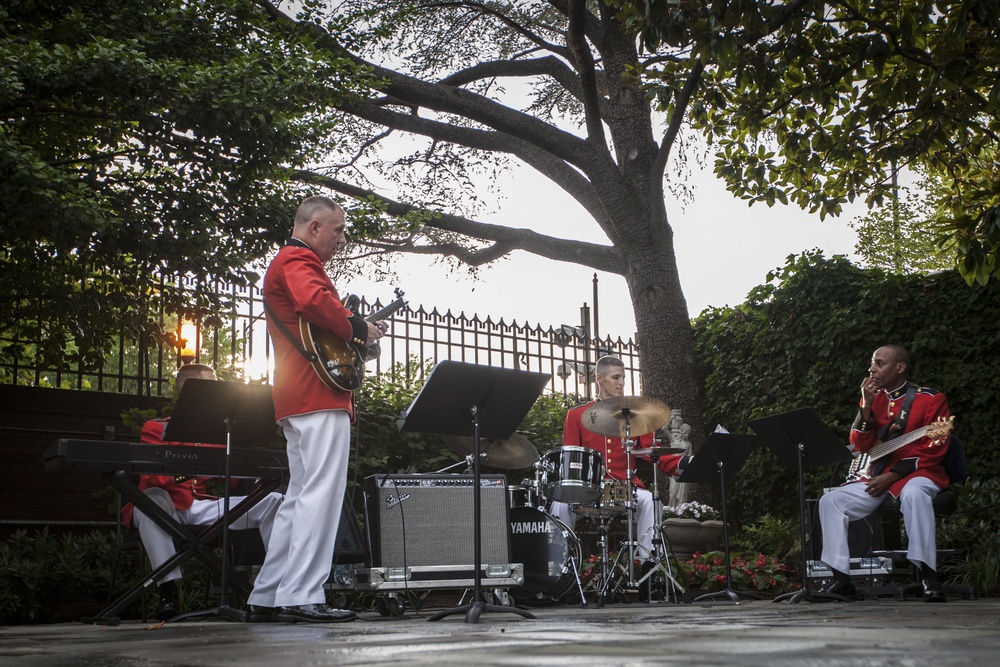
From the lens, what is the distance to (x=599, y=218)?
13.7m

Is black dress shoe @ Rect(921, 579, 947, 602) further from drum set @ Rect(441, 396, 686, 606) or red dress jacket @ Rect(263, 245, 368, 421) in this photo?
red dress jacket @ Rect(263, 245, 368, 421)

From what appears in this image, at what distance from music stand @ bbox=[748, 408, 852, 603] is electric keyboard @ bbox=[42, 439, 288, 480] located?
332 cm

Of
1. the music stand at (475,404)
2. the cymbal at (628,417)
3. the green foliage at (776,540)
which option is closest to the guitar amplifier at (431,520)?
the cymbal at (628,417)

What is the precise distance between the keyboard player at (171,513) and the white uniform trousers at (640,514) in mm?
2421

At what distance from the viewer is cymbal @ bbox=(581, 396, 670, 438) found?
7.38 meters

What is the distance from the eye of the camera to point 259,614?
5.17 meters

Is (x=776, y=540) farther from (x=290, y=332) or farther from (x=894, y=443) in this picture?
(x=290, y=332)

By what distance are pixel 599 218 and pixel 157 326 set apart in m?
6.31

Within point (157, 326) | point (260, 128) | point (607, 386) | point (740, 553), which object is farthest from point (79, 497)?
point (740, 553)

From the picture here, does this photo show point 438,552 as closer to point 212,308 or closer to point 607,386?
point 607,386

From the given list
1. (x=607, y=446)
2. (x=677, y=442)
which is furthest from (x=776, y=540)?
(x=607, y=446)

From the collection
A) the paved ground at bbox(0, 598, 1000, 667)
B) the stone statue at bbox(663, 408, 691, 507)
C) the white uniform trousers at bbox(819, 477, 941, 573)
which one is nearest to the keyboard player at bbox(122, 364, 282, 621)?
the paved ground at bbox(0, 598, 1000, 667)

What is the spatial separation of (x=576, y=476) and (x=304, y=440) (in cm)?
289

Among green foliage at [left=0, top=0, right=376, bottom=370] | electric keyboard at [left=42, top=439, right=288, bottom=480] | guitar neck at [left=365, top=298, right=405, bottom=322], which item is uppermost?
green foliage at [left=0, top=0, right=376, bottom=370]
